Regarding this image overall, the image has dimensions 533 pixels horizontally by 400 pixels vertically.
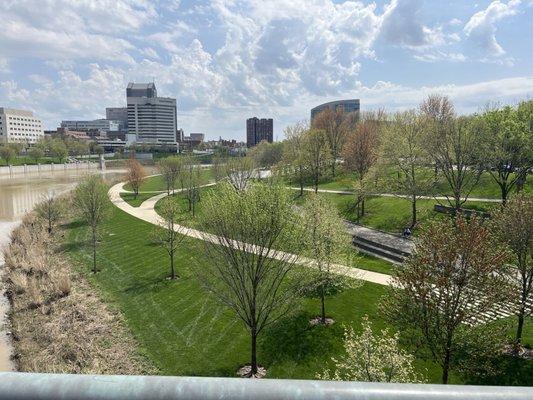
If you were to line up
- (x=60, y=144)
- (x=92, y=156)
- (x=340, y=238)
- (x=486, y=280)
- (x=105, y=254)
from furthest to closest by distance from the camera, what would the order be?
(x=92, y=156) → (x=60, y=144) → (x=105, y=254) → (x=340, y=238) → (x=486, y=280)

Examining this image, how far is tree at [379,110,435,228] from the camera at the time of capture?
→ 36188 mm

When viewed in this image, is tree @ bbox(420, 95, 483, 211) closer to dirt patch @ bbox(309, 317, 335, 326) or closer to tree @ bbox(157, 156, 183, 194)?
dirt patch @ bbox(309, 317, 335, 326)

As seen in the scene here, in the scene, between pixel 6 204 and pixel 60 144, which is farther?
pixel 60 144

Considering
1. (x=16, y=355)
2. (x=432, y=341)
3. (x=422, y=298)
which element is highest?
(x=422, y=298)

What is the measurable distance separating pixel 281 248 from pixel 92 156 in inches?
6417

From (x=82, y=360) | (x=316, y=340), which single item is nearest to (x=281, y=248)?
(x=316, y=340)

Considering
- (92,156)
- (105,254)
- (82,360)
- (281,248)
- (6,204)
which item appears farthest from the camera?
(92,156)

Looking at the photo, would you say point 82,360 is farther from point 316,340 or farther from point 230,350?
point 316,340

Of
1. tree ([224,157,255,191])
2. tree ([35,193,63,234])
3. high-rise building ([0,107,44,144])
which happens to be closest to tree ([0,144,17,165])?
high-rise building ([0,107,44,144])

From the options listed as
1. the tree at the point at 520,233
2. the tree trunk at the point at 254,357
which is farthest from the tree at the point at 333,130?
the tree trunk at the point at 254,357

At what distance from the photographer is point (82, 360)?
59.7 ft

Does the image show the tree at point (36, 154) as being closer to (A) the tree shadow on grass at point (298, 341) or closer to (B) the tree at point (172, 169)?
(B) the tree at point (172, 169)

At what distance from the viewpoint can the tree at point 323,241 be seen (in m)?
20.7

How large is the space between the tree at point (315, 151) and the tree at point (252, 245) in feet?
116
